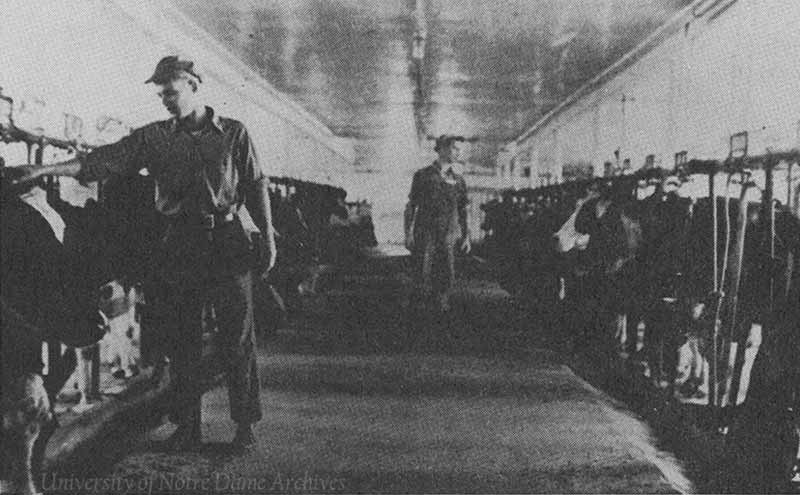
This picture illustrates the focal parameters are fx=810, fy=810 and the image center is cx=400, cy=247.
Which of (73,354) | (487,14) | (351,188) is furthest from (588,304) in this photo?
(351,188)

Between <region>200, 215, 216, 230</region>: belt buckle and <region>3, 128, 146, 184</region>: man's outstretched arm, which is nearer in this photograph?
<region>3, 128, 146, 184</region>: man's outstretched arm

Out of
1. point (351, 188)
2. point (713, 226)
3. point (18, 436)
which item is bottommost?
point (18, 436)

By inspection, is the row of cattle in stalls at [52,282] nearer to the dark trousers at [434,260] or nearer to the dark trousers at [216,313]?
the dark trousers at [216,313]

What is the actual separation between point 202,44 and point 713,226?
5230 mm

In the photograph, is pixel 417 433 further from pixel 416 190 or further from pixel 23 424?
pixel 416 190

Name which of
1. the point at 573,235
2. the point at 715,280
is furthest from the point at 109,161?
the point at 573,235

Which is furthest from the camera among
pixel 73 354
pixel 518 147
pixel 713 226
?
pixel 518 147

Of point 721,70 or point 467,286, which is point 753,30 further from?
point 467,286

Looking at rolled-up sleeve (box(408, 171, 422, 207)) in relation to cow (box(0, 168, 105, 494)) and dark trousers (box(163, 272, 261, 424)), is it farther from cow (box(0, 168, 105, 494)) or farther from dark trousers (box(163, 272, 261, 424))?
cow (box(0, 168, 105, 494))

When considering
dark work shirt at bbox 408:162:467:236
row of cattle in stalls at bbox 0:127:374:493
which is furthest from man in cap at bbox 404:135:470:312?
row of cattle in stalls at bbox 0:127:374:493

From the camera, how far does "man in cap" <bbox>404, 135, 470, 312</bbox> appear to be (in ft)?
21.9

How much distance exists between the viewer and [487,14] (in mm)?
6945

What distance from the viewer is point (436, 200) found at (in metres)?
6.69

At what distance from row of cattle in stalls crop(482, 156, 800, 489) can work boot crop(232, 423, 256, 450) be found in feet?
6.15
